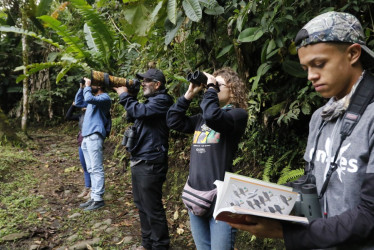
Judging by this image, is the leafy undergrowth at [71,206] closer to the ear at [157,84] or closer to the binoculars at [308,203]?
the ear at [157,84]

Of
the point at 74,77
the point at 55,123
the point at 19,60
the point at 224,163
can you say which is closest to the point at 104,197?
the point at 224,163

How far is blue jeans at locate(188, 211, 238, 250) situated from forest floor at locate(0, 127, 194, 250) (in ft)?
4.15

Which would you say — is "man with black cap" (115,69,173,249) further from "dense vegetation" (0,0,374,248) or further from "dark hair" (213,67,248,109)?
"dark hair" (213,67,248,109)

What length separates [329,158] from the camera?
1.08 metres

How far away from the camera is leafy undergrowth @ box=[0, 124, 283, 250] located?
11.0 ft

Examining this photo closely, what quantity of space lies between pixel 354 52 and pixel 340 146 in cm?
33

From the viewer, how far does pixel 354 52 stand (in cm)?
103

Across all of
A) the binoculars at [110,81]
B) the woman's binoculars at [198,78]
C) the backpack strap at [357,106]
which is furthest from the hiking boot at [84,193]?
the backpack strap at [357,106]

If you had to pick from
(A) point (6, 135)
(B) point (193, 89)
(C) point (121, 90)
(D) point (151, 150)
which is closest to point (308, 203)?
(B) point (193, 89)

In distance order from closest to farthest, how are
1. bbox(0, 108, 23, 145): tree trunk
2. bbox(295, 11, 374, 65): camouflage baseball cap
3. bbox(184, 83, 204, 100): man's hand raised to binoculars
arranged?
bbox(295, 11, 374, 65): camouflage baseball cap, bbox(184, 83, 204, 100): man's hand raised to binoculars, bbox(0, 108, 23, 145): tree trunk

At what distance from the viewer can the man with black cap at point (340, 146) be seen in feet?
3.01

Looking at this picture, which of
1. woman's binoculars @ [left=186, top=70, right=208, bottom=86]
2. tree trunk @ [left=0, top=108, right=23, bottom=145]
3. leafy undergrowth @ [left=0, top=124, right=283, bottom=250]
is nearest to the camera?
woman's binoculars @ [left=186, top=70, right=208, bottom=86]

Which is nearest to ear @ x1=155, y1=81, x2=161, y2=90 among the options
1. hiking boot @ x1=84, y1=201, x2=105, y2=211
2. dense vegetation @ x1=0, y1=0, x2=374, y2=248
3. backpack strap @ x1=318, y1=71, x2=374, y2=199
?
dense vegetation @ x1=0, y1=0, x2=374, y2=248

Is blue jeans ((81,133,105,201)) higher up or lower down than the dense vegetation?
lower down
